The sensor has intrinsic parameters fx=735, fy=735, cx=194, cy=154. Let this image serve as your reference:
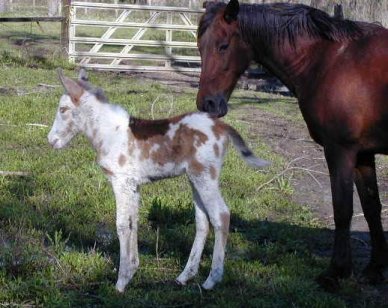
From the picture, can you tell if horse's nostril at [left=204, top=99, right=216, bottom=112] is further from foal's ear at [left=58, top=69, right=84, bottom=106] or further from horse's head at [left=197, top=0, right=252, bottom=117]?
foal's ear at [left=58, top=69, right=84, bottom=106]

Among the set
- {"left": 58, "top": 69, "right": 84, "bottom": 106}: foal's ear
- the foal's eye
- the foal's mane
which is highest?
the foal's mane

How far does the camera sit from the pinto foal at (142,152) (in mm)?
4969

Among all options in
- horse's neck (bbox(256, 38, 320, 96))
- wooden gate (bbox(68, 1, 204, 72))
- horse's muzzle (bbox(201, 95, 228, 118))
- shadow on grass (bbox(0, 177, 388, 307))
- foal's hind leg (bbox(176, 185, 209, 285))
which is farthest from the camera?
wooden gate (bbox(68, 1, 204, 72))

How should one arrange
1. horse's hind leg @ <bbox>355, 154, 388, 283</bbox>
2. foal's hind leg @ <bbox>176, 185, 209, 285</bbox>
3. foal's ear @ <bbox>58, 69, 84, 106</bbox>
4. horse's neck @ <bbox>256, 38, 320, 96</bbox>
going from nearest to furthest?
foal's ear @ <bbox>58, 69, 84, 106</bbox> < foal's hind leg @ <bbox>176, 185, 209, 285</bbox> < horse's neck @ <bbox>256, 38, 320, 96</bbox> < horse's hind leg @ <bbox>355, 154, 388, 283</bbox>

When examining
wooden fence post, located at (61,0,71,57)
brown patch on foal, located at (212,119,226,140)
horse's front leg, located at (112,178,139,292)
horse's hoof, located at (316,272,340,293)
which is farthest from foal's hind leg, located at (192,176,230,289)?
wooden fence post, located at (61,0,71,57)

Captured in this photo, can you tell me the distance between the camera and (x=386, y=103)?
5168 mm

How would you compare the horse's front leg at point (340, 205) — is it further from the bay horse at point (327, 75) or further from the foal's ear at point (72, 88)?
the foal's ear at point (72, 88)

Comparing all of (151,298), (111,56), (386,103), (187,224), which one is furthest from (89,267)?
(111,56)

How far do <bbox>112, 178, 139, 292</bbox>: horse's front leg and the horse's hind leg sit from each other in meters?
1.81

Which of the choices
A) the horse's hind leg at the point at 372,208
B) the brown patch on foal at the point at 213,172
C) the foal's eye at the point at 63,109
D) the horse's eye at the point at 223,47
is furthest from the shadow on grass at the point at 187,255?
the horse's eye at the point at 223,47

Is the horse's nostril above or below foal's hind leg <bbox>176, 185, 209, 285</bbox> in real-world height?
above

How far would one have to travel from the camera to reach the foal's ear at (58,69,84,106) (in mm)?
5062

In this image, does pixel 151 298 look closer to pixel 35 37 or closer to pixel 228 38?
pixel 228 38

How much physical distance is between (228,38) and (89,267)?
1972 millimetres
